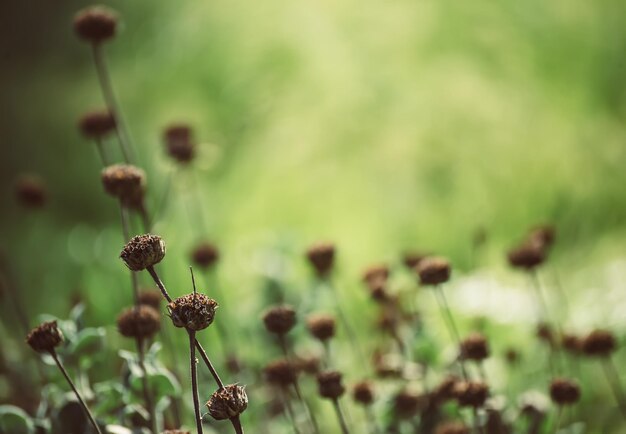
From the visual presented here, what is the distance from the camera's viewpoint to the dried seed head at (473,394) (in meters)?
0.84

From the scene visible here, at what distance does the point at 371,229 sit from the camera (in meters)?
2.11

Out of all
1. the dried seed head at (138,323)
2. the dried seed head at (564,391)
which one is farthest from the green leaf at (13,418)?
the dried seed head at (564,391)

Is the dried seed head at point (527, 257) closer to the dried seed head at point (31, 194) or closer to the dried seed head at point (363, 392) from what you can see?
the dried seed head at point (363, 392)

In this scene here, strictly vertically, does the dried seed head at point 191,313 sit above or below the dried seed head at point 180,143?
below

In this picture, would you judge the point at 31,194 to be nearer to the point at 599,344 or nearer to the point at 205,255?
the point at 205,255

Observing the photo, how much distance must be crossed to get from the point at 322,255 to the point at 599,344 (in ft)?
1.40

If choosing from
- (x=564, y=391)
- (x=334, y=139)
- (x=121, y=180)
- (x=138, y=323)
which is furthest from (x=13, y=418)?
(x=334, y=139)

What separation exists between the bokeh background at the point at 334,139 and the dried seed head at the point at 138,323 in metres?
0.75

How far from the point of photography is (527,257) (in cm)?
108

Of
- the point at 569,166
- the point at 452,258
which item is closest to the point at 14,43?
the point at 452,258

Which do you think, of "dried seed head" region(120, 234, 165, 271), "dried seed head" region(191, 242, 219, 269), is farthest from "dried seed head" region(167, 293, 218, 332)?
"dried seed head" region(191, 242, 219, 269)

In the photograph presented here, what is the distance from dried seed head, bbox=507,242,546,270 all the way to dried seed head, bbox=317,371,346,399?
1.30ft

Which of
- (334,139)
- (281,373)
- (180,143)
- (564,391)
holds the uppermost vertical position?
(334,139)

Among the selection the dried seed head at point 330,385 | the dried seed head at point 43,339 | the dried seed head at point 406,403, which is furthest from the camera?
the dried seed head at point 406,403
